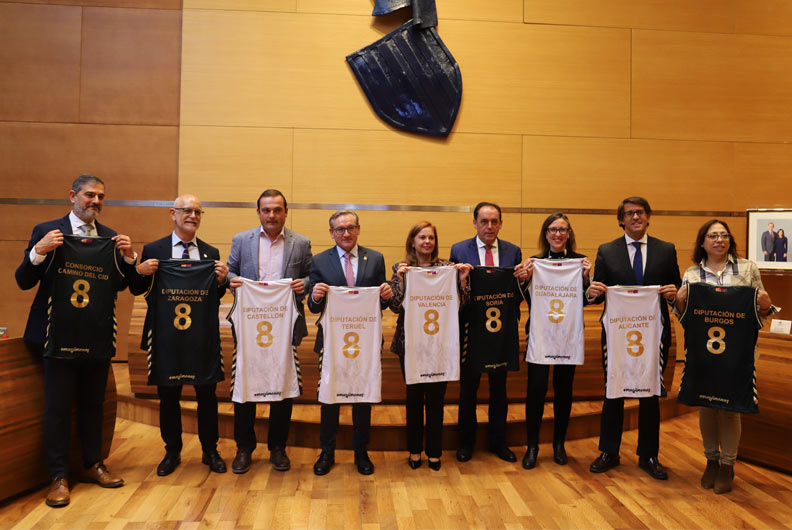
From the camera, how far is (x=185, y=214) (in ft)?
10.8

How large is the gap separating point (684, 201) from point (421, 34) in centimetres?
330

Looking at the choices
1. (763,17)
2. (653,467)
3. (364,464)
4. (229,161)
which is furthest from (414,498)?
(763,17)

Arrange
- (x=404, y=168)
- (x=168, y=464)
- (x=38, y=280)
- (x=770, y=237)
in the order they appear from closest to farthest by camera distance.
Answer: (x=38, y=280) → (x=168, y=464) → (x=770, y=237) → (x=404, y=168)

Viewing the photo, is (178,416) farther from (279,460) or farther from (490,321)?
(490,321)

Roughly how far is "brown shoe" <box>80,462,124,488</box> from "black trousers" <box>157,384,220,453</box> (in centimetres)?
32

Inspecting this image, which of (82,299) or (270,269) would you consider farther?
(270,269)

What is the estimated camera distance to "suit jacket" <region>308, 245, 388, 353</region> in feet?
11.1

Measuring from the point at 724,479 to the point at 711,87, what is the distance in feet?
14.8

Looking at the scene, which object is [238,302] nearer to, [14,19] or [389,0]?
[389,0]

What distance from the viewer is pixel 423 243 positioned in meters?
3.38

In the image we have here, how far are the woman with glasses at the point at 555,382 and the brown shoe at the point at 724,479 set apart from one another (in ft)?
2.78

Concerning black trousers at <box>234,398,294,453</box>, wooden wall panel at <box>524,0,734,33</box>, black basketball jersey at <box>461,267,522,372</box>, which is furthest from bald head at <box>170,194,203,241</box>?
wooden wall panel at <box>524,0,734,33</box>

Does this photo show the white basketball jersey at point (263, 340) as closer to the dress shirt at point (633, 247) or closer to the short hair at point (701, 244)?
the dress shirt at point (633, 247)

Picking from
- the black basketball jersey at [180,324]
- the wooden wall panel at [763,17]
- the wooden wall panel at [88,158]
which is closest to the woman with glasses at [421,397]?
the black basketball jersey at [180,324]
